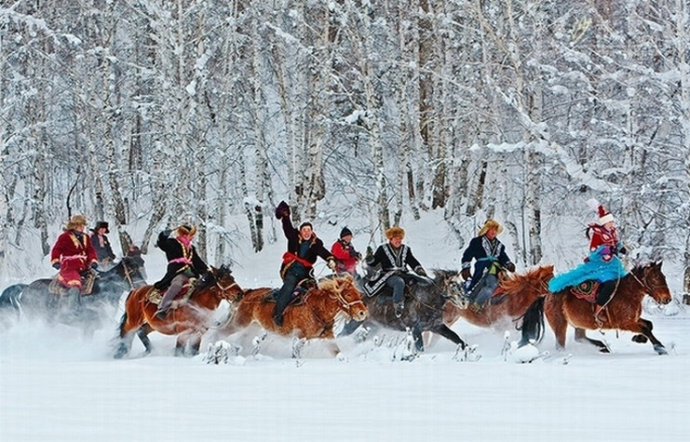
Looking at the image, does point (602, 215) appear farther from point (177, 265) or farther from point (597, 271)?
point (177, 265)

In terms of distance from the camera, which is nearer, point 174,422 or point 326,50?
point 174,422

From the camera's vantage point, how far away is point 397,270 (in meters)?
13.8

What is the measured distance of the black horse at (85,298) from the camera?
49.3 feet

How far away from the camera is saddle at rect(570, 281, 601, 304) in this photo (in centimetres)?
1266

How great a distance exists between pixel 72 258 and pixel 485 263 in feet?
19.6

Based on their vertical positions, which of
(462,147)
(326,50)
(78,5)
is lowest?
(462,147)

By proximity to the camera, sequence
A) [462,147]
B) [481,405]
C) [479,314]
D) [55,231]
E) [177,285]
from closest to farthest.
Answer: [481,405], [177,285], [479,314], [462,147], [55,231]

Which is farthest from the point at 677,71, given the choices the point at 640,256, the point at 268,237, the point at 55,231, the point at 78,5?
the point at 55,231

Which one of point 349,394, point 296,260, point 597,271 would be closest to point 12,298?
point 296,260

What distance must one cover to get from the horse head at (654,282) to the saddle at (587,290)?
0.50m

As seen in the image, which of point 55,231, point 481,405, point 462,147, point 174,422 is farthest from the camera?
point 55,231

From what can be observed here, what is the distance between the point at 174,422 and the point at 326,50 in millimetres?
18542

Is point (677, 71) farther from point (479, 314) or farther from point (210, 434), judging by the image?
point (210, 434)

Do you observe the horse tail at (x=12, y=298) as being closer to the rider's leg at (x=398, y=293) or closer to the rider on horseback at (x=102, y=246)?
the rider on horseback at (x=102, y=246)
